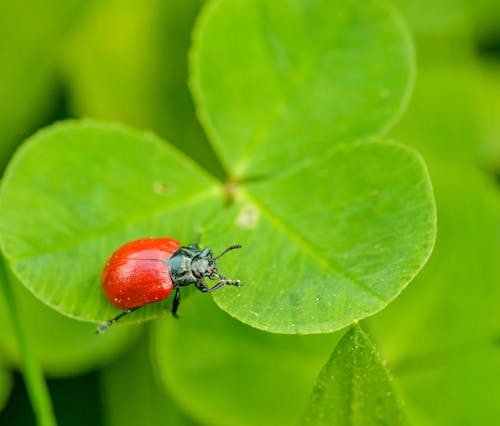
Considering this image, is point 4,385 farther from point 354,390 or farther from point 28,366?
point 354,390

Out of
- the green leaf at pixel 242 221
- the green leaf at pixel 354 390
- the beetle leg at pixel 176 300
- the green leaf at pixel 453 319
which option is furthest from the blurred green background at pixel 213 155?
the green leaf at pixel 354 390

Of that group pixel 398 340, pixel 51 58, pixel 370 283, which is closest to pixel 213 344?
pixel 398 340

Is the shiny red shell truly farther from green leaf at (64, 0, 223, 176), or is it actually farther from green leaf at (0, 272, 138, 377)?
green leaf at (64, 0, 223, 176)

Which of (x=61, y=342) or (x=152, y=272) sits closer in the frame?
(x=152, y=272)

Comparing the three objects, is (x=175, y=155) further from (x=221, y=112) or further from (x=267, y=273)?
(x=267, y=273)

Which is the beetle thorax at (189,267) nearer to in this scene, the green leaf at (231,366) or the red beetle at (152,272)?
the red beetle at (152,272)

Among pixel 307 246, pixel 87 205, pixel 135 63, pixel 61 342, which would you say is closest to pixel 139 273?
pixel 87 205
